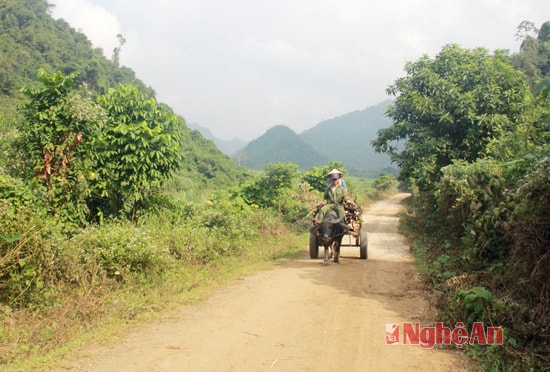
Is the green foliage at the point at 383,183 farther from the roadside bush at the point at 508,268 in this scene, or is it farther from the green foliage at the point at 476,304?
the green foliage at the point at 476,304

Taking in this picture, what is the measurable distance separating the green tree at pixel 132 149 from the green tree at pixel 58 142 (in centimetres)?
59

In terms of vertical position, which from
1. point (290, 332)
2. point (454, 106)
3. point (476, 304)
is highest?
point (454, 106)

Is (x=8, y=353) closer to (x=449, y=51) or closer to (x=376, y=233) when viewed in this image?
(x=376, y=233)

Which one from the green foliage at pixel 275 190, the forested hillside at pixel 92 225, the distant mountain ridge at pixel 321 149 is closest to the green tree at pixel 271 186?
the green foliage at pixel 275 190

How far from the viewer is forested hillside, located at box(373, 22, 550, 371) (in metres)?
5.48

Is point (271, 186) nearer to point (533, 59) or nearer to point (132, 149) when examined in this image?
point (132, 149)

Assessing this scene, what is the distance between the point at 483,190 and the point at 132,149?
289 inches

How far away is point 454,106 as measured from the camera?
16469 millimetres

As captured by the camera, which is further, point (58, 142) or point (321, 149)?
point (321, 149)

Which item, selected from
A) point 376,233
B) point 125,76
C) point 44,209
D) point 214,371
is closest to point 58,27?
point 125,76

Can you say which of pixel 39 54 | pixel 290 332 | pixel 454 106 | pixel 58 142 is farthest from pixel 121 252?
pixel 39 54

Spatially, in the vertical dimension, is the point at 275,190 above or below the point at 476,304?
above

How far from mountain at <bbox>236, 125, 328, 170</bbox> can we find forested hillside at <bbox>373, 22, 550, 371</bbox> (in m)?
90.3

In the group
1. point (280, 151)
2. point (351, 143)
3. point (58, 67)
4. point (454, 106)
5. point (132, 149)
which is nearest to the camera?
point (132, 149)
